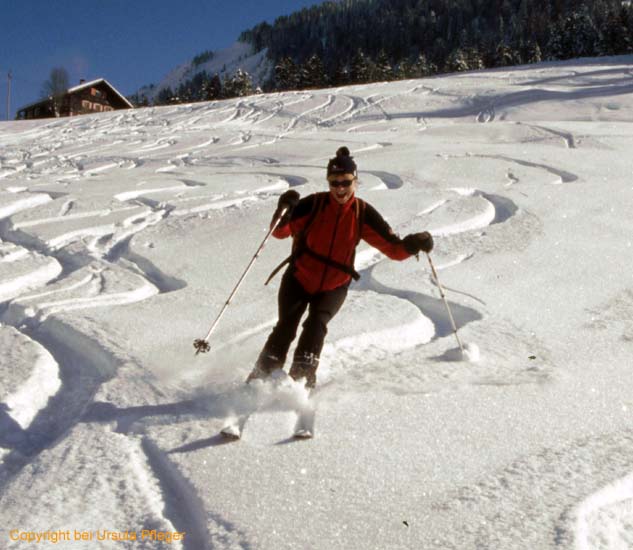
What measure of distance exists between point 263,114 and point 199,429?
1965 centimetres

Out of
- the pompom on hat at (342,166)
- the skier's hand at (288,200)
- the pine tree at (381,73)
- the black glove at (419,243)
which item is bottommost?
the black glove at (419,243)

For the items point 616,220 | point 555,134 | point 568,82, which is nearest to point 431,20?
point 568,82

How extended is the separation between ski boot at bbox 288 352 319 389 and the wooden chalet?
4963cm

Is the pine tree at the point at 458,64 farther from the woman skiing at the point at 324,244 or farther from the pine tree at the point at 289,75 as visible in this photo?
the woman skiing at the point at 324,244

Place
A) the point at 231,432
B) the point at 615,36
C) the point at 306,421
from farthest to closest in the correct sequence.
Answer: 1. the point at 615,36
2. the point at 306,421
3. the point at 231,432

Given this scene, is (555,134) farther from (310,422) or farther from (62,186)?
(310,422)

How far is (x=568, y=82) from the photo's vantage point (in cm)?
2259

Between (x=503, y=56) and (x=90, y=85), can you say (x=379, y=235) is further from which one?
(x=503, y=56)

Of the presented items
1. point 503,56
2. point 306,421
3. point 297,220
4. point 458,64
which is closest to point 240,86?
point 458,64

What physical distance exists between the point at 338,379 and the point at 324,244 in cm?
69

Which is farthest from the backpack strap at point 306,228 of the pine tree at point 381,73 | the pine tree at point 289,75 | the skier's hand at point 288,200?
the pine tree at point 289,75

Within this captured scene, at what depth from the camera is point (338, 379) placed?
10.0 ft

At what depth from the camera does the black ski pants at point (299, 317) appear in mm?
2956

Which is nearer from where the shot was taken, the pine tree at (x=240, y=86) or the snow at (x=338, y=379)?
the snow at (x=338, y=379)
